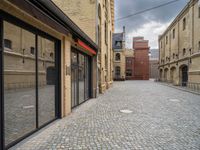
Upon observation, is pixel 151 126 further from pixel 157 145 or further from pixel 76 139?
pixel 76 139

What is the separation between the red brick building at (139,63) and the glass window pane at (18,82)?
41.9 metres

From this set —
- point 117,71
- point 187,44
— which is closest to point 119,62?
point 117,71

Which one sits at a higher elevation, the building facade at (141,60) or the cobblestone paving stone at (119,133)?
the building facade at (141,60)

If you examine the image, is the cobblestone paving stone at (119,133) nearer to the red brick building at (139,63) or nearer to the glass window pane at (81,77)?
the glass window pane at (81,77)

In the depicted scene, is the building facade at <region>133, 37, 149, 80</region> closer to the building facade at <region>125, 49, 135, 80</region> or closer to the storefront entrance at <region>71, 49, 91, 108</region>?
the building facade at <region>125, 49, 135, 80</region>

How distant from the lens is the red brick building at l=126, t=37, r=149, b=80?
46.0m

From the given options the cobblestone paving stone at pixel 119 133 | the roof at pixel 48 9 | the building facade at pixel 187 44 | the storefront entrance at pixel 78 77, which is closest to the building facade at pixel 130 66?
the building facade at pixel 187 44

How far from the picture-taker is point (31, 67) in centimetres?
518

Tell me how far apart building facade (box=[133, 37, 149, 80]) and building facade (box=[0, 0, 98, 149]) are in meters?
40.0

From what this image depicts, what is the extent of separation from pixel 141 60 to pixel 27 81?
143 ft

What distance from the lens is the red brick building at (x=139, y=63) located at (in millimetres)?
45969

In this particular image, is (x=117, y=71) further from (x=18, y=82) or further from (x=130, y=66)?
(x=18, y=82)

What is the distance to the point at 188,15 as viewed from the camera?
Result: 20.3 meters

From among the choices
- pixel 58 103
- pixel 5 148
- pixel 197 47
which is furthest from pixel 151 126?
pixel 197 47
